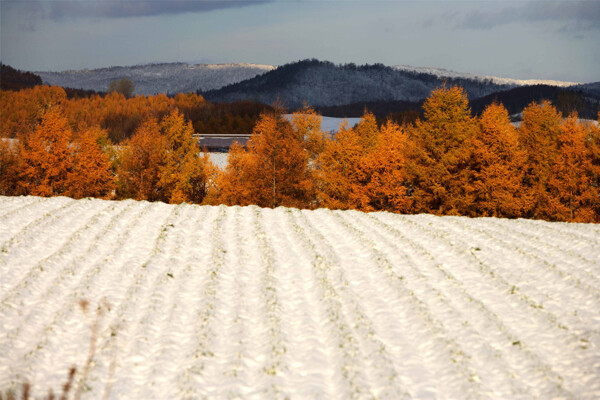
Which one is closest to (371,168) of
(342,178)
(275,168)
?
(342,178)

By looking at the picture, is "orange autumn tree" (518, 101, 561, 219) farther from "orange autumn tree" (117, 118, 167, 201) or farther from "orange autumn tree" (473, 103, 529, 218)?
"orange autumn tree" (117, 118, 167, 201)

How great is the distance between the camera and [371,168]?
130 ft

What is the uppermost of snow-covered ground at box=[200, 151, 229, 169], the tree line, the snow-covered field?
the tree line

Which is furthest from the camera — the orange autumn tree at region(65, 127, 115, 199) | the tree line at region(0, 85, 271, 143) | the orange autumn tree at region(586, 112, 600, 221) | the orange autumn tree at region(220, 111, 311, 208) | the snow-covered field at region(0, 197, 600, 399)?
the tree line at region(0, 85, 271, 143)

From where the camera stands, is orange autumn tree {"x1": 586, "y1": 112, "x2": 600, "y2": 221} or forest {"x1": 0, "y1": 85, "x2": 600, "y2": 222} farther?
orange autumn tree {"x1": 586, "y1": 112, "x2": 600, "y2": 221}

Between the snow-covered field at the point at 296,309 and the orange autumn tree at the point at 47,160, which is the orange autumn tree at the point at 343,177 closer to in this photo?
the snow-covered field at the point at 296,309

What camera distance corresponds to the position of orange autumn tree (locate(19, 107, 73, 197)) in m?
42.7

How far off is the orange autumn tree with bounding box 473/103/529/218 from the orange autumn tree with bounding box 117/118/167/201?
28448 millimetres

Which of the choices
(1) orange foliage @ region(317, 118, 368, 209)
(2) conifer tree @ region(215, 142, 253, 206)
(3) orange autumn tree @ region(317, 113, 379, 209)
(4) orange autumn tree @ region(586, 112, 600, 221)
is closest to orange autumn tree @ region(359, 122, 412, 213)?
(3) orange autumn tree @ region(317, 113, 379, 209)

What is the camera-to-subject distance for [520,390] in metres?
8.61

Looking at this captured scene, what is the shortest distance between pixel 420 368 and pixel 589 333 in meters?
4.20

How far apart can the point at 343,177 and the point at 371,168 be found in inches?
121

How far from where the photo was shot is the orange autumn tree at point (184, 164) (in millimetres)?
46875

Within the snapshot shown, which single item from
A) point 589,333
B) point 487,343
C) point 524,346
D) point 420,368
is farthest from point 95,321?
point 589,333
